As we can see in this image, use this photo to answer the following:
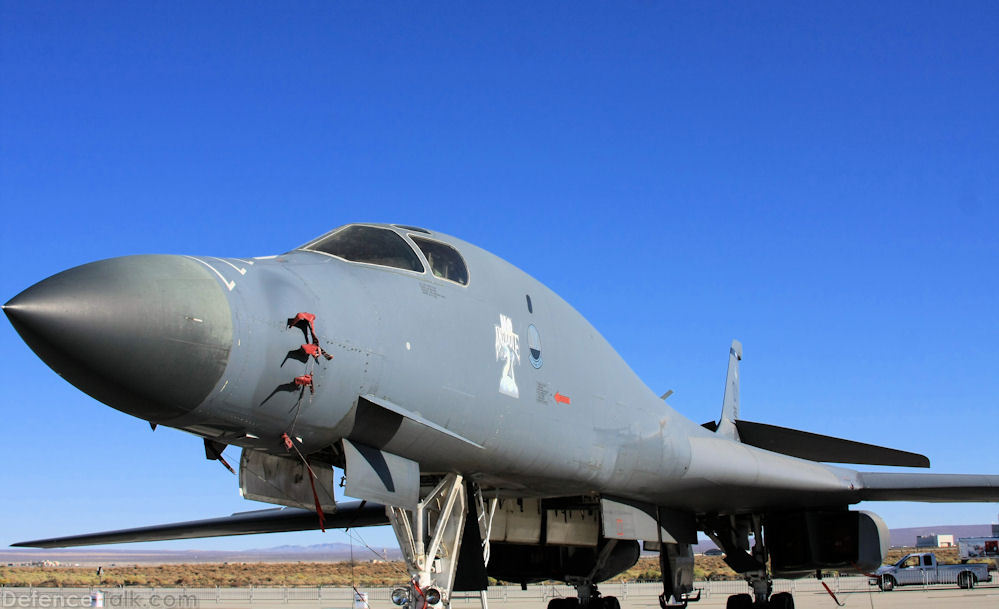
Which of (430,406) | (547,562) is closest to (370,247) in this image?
(430,406)

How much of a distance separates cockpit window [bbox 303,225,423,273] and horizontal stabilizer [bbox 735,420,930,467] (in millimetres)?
8764

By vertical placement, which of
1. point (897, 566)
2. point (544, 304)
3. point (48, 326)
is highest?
point (544, 304)

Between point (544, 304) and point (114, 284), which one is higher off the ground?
point (544, 304)

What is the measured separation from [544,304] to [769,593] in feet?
24.3

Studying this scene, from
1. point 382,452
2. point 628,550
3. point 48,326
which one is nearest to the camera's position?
point 48,326

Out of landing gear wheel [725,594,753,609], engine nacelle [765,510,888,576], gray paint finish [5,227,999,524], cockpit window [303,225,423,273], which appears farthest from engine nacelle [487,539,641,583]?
cockpit window [303,225,423,273]

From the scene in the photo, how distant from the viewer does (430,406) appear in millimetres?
6699

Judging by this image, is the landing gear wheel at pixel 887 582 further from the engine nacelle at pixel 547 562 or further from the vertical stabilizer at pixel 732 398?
the engine nacelle at pixel 547 562

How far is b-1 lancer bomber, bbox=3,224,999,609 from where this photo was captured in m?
5.02

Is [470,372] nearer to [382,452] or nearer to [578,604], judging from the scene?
[382,452]

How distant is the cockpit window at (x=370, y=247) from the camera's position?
689 cm

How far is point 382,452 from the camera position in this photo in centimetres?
662

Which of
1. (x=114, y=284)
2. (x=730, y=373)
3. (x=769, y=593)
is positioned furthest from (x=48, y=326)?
(x=730, y=373)

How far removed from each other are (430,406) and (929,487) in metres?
8.81
